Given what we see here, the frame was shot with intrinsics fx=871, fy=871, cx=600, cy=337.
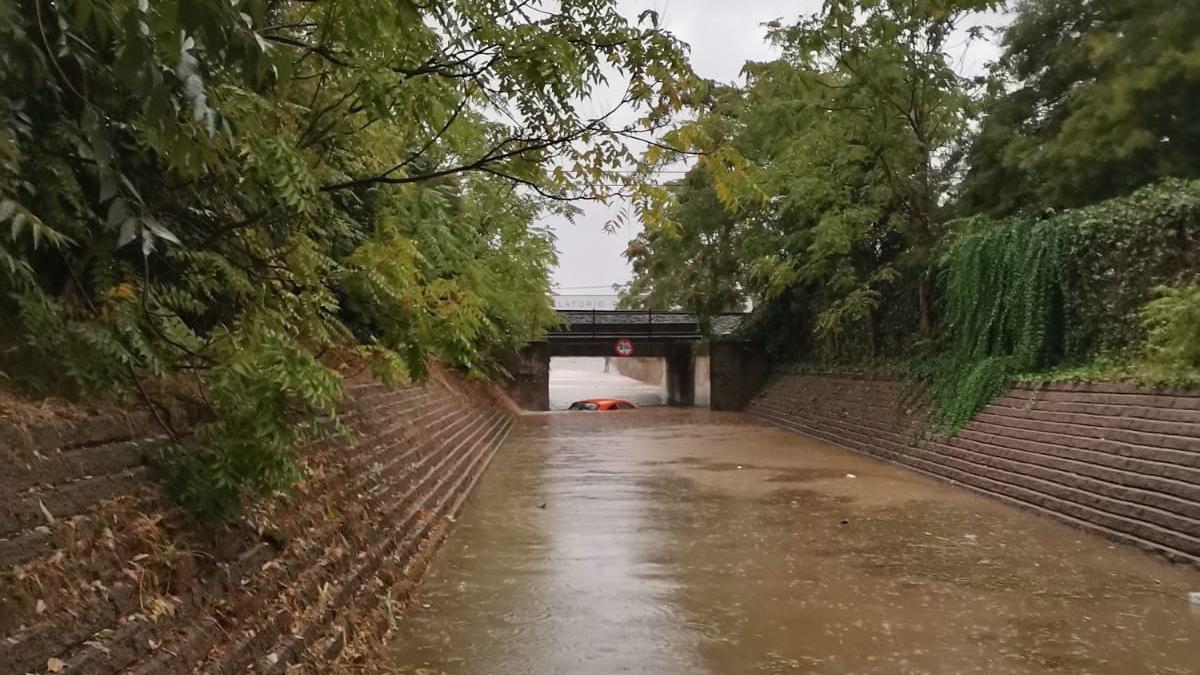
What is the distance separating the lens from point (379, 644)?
18.6 feet

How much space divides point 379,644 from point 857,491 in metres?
8.70

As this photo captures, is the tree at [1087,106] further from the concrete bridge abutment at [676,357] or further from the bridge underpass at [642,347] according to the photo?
the bridge underpass at [642,347]

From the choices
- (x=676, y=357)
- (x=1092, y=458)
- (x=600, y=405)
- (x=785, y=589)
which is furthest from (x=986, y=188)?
(x=676, y=357)

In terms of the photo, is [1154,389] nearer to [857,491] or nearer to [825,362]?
[857,491]

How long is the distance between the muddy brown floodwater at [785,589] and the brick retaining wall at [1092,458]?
1.03 feet

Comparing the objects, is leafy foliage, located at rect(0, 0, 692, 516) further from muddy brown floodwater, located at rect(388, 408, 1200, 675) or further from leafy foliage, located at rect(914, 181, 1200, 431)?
leafy foliage, located at rect(914, 181, 1200, 431)

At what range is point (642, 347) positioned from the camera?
3434 centimetres

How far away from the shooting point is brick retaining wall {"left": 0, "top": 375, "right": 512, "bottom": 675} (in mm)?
2879

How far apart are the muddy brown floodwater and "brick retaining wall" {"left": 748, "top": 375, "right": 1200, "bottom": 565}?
0.31m

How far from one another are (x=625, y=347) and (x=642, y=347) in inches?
31.3

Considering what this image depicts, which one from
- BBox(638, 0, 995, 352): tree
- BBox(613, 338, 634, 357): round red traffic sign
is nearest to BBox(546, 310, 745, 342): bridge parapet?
BBox(613, 338, 634, 357): round red traffic sign

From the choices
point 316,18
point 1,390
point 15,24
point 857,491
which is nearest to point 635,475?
point 857,491

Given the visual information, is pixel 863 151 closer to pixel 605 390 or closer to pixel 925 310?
pixel 925 310

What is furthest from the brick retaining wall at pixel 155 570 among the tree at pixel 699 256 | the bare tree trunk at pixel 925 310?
the tree at pixel 699 256
